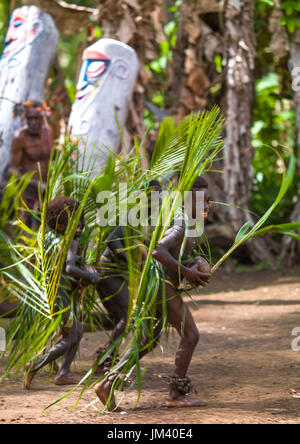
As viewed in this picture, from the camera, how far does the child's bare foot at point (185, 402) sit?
129 inches

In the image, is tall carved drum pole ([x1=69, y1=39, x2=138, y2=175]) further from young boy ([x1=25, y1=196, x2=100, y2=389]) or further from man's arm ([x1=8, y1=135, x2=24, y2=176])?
young boy ([x1=25, y1=196, x2=100, y2=389])

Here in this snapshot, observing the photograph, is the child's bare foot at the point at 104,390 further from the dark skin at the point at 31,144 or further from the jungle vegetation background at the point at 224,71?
the jungle vegetation background at the point at 224,71

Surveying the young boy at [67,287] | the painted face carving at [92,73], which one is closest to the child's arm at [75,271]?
the young boy at [67,287]

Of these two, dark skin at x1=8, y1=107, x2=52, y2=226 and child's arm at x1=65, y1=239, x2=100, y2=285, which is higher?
dark skin at x1=8, y1=107, x2=52, y2=226

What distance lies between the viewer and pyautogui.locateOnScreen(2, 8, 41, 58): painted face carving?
738cm

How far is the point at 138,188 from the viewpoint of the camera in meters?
3.25

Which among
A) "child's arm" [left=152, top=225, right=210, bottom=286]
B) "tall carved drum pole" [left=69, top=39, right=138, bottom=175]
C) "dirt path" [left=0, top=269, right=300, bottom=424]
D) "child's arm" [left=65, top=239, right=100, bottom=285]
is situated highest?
"tall carved drum pole" [left=69, top=39, right=138, bottom=175]

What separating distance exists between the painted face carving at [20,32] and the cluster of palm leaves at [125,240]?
164 inches

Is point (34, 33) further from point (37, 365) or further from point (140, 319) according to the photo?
point (140, 319)

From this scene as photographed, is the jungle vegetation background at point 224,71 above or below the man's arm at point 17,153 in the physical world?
above

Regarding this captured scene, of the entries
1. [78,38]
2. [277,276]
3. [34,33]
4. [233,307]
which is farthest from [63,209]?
[78,38]

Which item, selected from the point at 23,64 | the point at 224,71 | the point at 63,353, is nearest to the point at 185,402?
the point at 63,353

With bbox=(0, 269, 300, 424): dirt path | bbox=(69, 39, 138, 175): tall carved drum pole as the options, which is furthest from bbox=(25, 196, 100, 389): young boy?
bbox=(69, 39, 138, 175): tall carved drum pole

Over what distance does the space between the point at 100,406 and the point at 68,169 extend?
1.39 m
